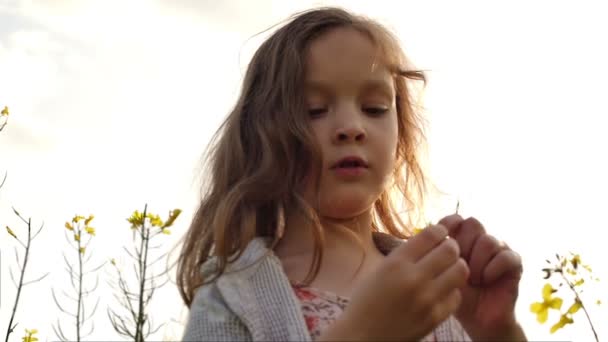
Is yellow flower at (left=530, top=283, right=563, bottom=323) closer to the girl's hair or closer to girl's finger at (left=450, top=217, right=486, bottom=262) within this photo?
girl's finger at (left=450, top=217, right=486, bottom=262)

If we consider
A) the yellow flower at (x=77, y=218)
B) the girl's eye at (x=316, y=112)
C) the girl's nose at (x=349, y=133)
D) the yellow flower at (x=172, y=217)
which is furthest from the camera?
the yellow flower at (x=77, y=218)

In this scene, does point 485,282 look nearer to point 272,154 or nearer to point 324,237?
point 324,237

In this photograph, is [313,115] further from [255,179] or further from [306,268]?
[306,268]

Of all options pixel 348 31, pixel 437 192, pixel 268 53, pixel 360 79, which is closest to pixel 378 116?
pixel 360 79

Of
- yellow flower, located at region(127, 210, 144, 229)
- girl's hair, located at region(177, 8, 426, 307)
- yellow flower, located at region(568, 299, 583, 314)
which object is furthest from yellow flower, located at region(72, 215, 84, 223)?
yellow flower, located at region(568, 299, 583, 314)

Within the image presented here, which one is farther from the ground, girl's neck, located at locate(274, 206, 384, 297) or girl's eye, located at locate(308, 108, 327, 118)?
girl's eye, located at locate(308, 108, 327, 118)

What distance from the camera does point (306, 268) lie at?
1.92 m

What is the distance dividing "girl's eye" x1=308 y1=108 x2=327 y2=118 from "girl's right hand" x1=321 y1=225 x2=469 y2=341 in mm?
636

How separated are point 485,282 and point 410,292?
0.32m

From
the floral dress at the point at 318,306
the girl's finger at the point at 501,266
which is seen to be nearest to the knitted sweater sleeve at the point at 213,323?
the floral dress at the point at 318,306

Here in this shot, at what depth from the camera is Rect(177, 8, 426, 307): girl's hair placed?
78.2 inches

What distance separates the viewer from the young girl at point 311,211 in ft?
5.32

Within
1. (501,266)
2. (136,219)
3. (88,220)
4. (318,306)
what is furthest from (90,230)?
(501,266)

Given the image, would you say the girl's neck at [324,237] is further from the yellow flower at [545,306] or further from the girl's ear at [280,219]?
the yellow flower at [545,306]
